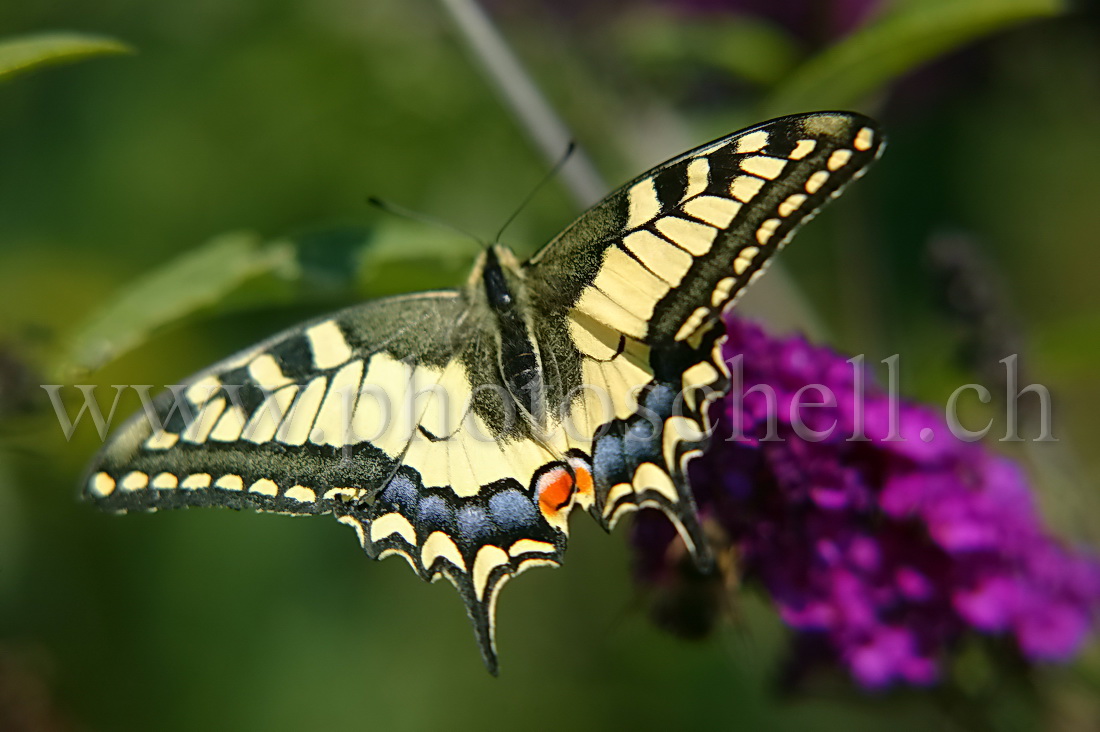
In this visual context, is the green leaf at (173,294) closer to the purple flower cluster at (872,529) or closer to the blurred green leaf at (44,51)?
the blurred green leaf at (44,51)

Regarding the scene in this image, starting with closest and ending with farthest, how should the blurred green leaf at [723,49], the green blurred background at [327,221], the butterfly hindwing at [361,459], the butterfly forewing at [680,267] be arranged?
the butterfly forewing at [680,267], the butterfly hindwing at [361,459], the blurred green leaf at [723,49], the green blurred background at [327,221]

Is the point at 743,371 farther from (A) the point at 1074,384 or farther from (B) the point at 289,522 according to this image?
(A) the point at 1074,384

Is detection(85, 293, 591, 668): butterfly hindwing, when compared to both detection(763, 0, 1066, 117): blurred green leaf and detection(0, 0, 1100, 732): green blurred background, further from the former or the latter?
detection(763, 0, 1066, 117): blurred green leaf

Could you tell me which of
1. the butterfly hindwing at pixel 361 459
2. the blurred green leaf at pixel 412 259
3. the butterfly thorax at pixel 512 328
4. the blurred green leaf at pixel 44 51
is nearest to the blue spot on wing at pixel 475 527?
the butterfly hindwing at pixel 361 459

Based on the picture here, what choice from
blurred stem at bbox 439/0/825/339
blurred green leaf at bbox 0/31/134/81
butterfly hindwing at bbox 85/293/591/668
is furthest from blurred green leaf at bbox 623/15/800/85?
blurred green leaf at bbox 0/31/134/81

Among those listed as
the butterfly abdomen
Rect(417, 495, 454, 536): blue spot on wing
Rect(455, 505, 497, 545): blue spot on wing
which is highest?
the butterfly abdomen

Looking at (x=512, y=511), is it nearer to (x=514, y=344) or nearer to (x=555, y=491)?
(x=555, y=491)
